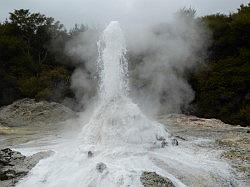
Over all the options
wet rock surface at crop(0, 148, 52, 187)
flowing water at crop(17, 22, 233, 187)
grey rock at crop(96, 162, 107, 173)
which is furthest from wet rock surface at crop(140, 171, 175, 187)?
wet rock surface at crop(0, 148, 52, 187)

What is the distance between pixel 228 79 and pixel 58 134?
10.4 m

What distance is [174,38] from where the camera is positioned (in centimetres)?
2622

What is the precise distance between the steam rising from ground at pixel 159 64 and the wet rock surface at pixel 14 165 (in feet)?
33.7

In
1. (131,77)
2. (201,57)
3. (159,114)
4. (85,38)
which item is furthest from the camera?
(85,38)

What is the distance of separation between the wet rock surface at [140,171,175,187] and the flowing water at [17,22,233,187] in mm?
127

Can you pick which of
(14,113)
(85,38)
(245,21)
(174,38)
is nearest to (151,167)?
(14,113)

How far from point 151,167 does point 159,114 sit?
1150 cm

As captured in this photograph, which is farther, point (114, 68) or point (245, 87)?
point (245, 87)

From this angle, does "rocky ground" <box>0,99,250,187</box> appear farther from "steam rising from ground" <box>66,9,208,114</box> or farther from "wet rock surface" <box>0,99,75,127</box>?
"steam rising from ground" <box>66,9,208,114</box>

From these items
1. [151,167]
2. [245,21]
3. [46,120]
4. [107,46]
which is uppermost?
[245,21]

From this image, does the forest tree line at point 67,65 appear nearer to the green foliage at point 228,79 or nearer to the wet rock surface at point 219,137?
the green foliage at point 228,79

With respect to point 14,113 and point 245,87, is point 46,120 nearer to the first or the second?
point 14,113

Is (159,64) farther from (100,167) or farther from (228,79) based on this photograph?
(100,167)

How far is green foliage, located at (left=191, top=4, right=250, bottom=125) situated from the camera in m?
24.5
